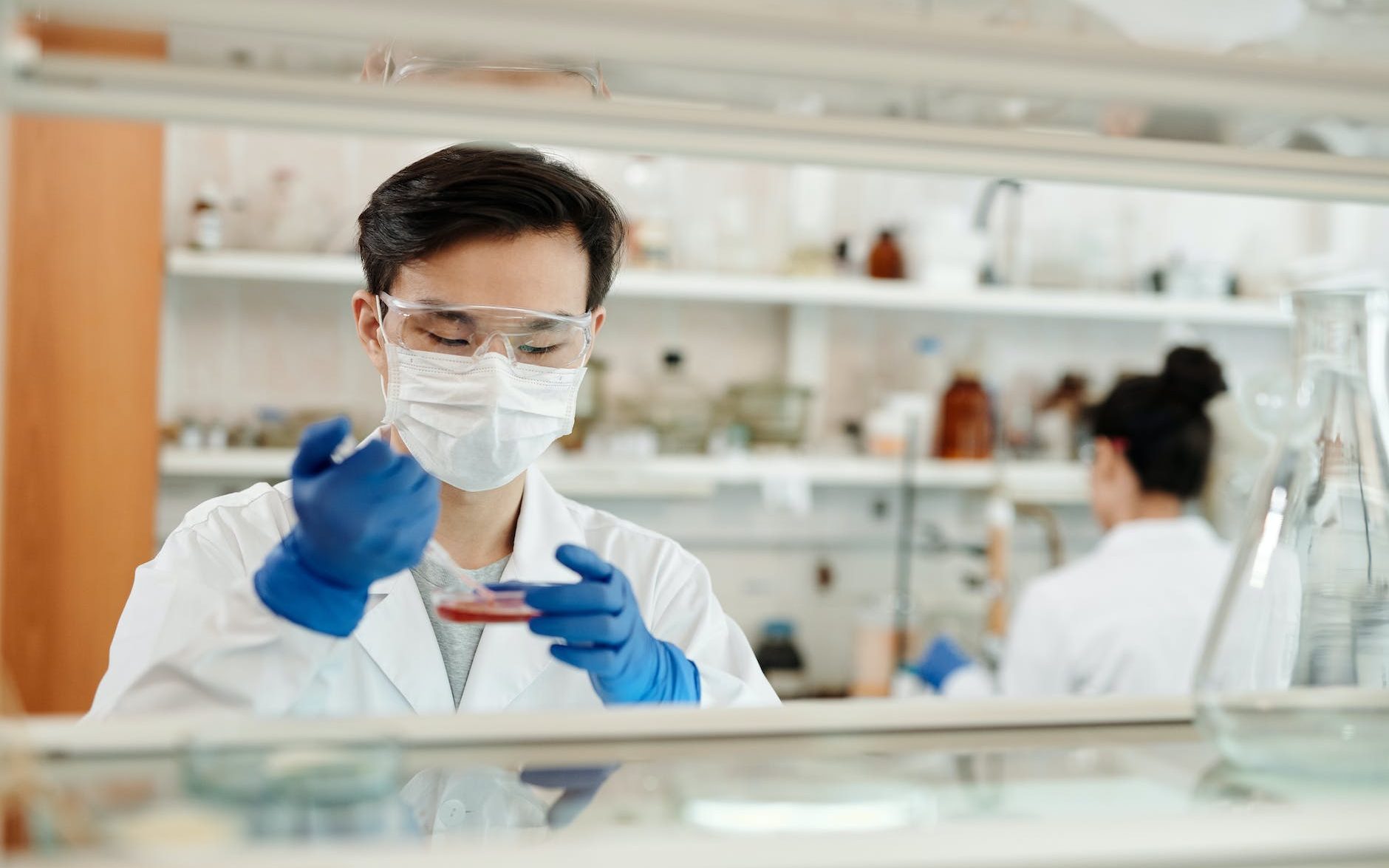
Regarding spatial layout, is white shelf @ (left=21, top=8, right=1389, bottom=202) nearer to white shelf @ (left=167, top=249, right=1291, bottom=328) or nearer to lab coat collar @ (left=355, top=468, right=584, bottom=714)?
lab coat collar @ (left=355, top=468, right=584, bottom=714)

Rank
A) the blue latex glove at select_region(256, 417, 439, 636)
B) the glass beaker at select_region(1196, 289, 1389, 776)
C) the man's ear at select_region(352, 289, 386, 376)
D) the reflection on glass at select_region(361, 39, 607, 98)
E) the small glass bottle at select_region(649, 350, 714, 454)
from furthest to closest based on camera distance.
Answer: the small glass bottle at select_region(649, 350, 714, 454) < the man's ear at select_region(352, 289, 386, 376) < the reflection on glass at select_region(361, 39, 607, 98) < the blue latex glove at select_region(256, 417, 439, 636) < the glass beaker at select_region(1196, 289, 1389, 776)

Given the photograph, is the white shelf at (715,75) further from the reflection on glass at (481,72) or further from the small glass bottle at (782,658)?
the small glass bottle at (782,658)

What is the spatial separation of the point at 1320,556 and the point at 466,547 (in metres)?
0.97

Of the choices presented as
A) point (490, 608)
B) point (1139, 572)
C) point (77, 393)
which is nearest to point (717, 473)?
point (1139, 572)

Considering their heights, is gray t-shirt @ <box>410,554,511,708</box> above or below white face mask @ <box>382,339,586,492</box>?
below

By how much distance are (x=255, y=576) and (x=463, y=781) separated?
430mm

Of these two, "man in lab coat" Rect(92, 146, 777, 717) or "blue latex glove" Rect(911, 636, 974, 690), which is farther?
"blue latex glove" Rect(911, 636, 974, 690)

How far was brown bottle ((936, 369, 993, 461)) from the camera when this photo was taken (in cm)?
319

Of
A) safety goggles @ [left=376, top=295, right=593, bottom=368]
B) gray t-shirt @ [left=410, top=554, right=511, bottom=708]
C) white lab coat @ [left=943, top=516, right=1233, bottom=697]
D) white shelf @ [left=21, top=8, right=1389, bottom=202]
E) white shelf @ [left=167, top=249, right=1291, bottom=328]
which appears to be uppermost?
white shelf @ [left=167, top=249, right=1291, bottom=328]

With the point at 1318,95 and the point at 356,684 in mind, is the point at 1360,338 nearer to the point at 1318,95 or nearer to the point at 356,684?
the point at 1318,95

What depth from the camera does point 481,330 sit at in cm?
119

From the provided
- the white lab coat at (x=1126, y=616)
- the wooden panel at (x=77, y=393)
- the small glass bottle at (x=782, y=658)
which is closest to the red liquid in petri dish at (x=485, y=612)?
the white lab coat at (x=1126, y=616)

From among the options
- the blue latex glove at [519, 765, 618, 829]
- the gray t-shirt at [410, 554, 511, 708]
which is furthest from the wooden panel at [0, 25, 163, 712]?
the blue latex glove at [519, 765, 618, 829]

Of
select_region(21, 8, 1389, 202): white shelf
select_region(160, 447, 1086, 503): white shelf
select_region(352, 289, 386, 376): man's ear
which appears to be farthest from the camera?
select_region(160, 447, 1086, 503): white shelf
